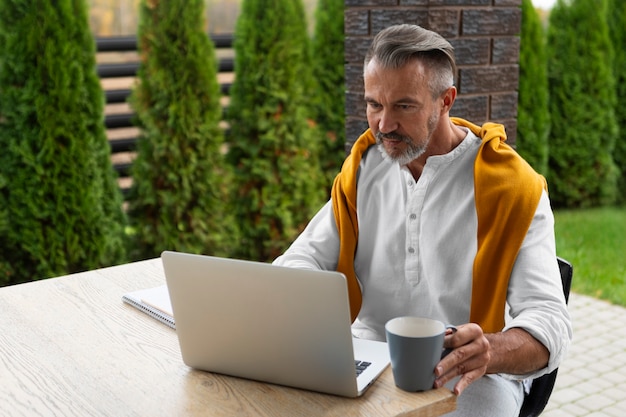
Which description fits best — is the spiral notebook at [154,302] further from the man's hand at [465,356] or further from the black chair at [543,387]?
the black chair at [543,387]

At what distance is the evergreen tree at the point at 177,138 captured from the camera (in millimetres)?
4402

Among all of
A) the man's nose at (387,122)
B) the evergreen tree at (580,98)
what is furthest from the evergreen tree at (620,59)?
the man's nose at (387,122)

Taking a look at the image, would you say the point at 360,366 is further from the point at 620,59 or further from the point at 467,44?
→ the point at 620,59

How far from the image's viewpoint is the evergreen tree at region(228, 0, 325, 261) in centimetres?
469

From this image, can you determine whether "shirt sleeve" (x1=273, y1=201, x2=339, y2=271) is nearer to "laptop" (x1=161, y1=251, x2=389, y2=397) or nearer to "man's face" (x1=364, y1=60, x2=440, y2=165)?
"man's face" (x1=364, y1=60, x2=440, y2=165)

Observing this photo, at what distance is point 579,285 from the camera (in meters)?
4.74

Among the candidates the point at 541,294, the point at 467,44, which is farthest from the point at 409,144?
the point at 467,44

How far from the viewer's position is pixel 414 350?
1325 millimetres

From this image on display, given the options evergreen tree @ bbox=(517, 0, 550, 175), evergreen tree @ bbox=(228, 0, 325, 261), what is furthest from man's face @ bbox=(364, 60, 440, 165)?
evergreen tree @ bbox=(517, 0, 550, 175)

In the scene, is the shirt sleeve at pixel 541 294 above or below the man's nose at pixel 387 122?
below

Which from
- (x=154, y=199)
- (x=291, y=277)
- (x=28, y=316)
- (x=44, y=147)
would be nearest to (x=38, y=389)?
(x=28, y=316)

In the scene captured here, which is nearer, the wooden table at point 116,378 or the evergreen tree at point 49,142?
the wooden table at point 116,378

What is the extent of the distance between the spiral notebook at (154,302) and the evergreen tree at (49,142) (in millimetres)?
2348

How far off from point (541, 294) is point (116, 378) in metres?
0.85
